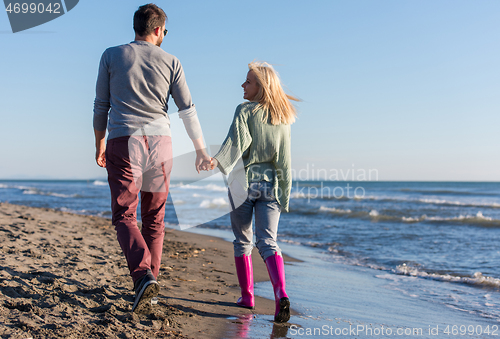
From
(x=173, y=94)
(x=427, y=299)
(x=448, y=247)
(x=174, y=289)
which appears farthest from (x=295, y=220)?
(x=173, y=94)

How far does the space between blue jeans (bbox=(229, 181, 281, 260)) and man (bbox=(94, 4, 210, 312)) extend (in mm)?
431

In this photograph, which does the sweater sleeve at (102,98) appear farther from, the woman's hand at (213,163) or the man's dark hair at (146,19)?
the woman's hand at (213,163)

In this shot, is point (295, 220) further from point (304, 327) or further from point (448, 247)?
point (304, 327)

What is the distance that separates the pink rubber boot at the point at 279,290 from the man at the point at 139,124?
774 mm

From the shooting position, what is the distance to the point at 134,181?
2.20 meters

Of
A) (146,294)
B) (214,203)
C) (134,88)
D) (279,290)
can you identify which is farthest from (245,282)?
(214,203)

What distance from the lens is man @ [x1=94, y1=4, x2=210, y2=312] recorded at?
216 centimetres

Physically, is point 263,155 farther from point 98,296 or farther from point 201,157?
point 98,296

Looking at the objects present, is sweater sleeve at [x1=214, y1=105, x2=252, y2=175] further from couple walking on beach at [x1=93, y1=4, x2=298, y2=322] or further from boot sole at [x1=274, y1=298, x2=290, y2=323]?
boot sole at [x1=274, y1=298, x2=290, y2=323]

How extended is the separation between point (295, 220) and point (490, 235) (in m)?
5.01

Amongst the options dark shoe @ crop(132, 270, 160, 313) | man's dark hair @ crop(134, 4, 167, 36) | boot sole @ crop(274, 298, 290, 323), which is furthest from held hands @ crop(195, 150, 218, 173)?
boot sole @ crop(274, 298, 290, 323)

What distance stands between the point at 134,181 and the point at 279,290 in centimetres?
115

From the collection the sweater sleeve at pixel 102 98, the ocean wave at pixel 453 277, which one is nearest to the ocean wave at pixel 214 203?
the ocean wave at pixel 453 277

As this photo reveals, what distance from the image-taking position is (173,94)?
2340 millimetres
